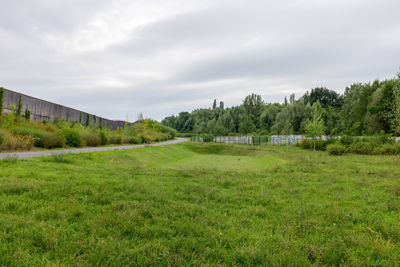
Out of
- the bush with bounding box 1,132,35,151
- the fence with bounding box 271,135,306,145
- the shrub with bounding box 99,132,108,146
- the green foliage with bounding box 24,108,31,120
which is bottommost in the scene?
the bush with bounding box 1,132,35,151

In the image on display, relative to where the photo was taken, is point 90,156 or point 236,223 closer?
point 236,223

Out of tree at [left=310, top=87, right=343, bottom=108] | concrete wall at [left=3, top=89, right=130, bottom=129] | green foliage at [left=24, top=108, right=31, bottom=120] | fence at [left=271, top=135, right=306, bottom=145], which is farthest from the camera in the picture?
tree at [left=310, top=87, right=343, bottom=108]

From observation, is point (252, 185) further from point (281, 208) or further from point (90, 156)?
point (90, 156)

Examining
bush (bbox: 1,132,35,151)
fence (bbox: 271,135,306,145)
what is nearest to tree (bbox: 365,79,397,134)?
fence (bbox: 271,135,306,145)

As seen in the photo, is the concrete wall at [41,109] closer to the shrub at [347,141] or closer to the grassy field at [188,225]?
the grassy field at [188,225]

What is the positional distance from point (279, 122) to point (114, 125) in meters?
36.8

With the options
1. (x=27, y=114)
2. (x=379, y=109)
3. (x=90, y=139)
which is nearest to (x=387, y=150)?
(x=379, y=109)

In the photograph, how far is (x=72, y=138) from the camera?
2225 cm

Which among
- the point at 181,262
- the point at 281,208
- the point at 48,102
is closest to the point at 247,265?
the point at 181,262

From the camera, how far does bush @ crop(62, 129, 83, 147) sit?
21.9m

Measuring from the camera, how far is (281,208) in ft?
18.2

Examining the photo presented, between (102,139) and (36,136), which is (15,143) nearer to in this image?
(36,136)

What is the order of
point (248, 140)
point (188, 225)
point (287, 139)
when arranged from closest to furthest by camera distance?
point (188, 225)
point (287, 139)
point (248, 140)

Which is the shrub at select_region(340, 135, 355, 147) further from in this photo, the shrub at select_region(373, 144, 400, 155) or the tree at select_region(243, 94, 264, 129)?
the tree at select_region(243, 94, 264, 129)
